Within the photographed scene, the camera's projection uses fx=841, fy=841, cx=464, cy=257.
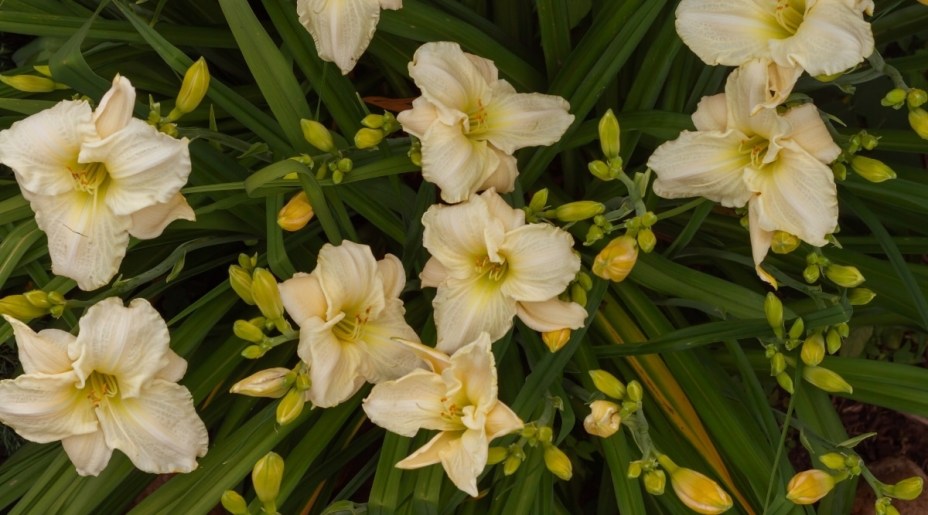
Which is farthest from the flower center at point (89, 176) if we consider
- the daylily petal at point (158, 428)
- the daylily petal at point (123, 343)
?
the daylily petal at point (158, 428)

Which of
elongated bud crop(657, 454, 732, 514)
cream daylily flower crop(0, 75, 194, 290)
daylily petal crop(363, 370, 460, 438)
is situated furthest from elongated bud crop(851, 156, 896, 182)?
cream daylily flower crop(0, 75, 194, 290)

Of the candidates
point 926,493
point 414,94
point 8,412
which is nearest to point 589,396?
point 414,94

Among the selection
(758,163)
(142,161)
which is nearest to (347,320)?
(142,161)

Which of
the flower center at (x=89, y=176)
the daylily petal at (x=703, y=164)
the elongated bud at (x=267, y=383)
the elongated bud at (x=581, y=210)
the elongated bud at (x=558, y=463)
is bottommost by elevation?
the elongated bud at (x=558, y=463)

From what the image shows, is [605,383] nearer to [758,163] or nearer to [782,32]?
[758,163]

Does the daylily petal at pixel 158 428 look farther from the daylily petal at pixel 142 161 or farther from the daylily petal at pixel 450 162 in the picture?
the daylily petal at pixel 450 162
